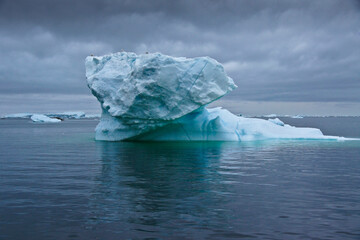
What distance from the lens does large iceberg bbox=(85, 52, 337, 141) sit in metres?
23.0

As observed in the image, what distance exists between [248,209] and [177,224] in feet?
6.60

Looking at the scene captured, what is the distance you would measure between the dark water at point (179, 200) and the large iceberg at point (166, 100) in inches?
316

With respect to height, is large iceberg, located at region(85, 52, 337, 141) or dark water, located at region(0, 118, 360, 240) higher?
large iceberg, located at region(85, 52, 337, 141)

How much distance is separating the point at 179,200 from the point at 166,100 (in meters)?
14.7

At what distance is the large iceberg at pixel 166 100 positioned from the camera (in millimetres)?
23016

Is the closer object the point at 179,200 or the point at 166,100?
the point at 179,200

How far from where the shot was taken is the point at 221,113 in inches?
1135

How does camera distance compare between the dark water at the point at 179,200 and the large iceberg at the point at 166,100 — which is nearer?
the dark water at the point at 179,200

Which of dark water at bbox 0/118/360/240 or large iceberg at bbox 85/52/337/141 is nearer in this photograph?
dark water at bbox 0/118/360/240

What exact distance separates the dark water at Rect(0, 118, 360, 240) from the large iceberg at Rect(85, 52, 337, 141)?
26.3 feet

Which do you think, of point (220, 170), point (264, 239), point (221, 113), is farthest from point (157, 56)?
point (264, 239)

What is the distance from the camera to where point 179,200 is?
890 cm

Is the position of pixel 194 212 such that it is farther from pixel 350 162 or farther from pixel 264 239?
pixel 350 162

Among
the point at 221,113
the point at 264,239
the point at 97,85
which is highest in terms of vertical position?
the point at 97,85
